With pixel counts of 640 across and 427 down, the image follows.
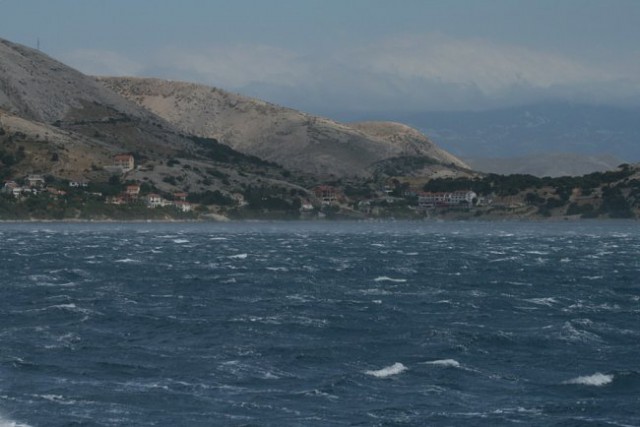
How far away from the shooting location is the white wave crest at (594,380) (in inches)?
2443

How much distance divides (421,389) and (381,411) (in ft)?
16.1

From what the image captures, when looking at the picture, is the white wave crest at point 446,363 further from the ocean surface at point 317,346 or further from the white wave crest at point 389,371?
the white wave crest at point 389,371

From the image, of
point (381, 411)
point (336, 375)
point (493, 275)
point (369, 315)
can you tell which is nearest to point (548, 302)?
point (369, 315)

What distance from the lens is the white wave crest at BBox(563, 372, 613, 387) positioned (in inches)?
2443

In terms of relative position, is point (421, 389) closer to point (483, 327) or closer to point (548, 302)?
point (483, 327)

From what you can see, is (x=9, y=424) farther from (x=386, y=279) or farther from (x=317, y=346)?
(x=386, y=279)

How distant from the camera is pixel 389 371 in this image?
212 feet

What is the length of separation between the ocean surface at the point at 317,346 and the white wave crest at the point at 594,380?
0.64 ft

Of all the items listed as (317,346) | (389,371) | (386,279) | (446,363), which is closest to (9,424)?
(389,371)

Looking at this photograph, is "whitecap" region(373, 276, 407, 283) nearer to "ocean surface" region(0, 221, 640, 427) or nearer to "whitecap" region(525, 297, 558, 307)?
"ocean surface" region(0, 221, 640, 427)

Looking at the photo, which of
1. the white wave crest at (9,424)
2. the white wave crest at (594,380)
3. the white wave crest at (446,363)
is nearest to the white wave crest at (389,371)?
the white wave crest at (446,363)

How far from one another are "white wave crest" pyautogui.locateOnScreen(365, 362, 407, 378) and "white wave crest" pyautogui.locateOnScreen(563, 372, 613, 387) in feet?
26.0

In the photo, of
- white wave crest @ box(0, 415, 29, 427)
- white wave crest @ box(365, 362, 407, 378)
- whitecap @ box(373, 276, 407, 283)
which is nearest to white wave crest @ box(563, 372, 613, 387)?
white wave crest @ box(365, 362, 407, 378)

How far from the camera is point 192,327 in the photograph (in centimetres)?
7969
